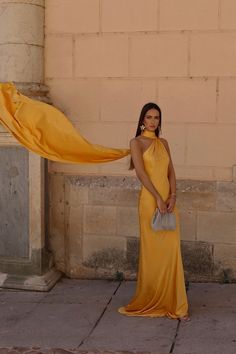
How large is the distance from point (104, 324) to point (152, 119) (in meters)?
1.84

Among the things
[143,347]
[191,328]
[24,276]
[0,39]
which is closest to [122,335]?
[143,347]

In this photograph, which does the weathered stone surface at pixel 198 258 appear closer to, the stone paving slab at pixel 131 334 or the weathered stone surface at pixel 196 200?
the weathered stone surface at pixel 196 200

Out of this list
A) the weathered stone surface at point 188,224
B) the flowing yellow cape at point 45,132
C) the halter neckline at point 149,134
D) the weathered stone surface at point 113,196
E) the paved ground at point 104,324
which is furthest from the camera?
the weathered stone surface at point 113,196

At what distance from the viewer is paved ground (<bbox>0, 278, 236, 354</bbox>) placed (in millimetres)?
4555

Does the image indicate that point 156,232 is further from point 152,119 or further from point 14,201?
point 14,201

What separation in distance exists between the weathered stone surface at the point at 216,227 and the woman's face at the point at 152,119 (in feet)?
4.85

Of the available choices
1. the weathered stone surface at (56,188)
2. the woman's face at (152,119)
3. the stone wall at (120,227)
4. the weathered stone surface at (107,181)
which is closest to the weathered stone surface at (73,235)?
the stone wall at (120,227)

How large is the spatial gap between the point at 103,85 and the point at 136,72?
39cm

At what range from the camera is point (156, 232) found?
5.13 meters

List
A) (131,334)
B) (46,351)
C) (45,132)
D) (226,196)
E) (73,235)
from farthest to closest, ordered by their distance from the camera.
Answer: (73,235), (226,196), (45,132), (131,334), (46,351)

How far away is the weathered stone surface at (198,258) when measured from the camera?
20.4 feet

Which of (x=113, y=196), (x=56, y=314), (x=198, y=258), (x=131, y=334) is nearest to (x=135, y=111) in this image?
(x=113, y=196)

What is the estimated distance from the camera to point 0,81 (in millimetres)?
6215

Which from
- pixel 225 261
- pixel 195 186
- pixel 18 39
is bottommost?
pixel 225 261
